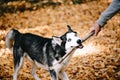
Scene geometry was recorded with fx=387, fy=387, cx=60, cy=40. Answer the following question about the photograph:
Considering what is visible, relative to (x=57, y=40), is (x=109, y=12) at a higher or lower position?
higher

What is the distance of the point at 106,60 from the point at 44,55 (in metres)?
2.35

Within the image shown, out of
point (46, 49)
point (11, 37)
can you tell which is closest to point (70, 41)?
point (46, 49)

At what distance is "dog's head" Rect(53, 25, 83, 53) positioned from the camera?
6308mm

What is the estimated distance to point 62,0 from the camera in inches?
574

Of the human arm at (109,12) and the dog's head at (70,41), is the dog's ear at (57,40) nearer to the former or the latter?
the dog's head at (70,41)

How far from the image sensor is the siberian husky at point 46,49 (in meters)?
6.55

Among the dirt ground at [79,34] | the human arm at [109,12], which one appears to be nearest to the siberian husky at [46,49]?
the human arm at [109,12]

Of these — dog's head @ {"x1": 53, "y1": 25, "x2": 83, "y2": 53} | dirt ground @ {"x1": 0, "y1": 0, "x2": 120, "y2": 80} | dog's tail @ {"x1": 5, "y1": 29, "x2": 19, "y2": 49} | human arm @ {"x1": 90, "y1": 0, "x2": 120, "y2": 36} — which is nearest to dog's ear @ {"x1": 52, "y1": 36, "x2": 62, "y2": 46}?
dog's head @ {"x1": 53, "y1": 25, "x2": 83, "y2": 53}

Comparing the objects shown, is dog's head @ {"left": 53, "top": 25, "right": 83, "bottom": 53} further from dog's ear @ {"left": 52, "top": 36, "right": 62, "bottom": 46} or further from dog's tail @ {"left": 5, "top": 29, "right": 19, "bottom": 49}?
dog's tail @ {"left": 5, "top": 29, "right": 19, "bottom": 49}

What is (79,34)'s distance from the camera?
11164mm

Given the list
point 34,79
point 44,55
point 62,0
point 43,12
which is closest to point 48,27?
point 43,12

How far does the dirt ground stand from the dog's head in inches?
65.9

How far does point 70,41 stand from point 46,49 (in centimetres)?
71

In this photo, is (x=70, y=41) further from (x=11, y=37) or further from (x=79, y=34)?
(x=79, y=34)
